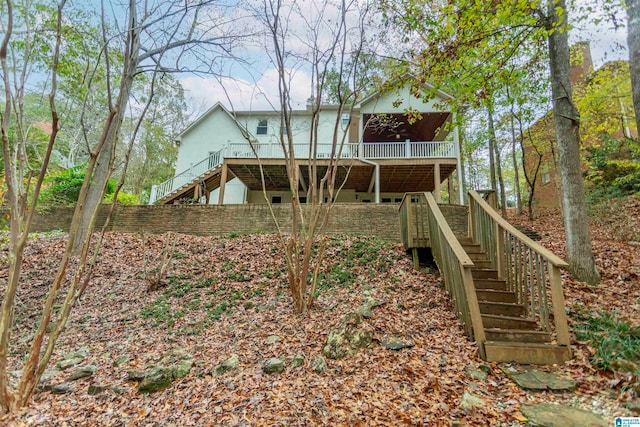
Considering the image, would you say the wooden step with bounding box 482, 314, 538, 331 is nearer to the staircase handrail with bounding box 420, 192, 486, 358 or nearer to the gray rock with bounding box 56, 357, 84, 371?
the staircase handrail with bounding box 420, 192, 486, 358

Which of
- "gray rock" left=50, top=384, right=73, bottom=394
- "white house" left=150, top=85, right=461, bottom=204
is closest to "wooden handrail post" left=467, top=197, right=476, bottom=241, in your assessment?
"white house" left=150, top=85, right=461, bottom=204

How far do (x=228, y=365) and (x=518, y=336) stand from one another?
299cm

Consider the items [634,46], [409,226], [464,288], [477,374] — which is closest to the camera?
[477,374]

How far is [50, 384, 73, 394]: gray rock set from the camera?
304 cm

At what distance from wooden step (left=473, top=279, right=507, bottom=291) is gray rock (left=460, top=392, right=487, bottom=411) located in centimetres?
186

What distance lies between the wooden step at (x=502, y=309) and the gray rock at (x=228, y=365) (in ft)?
9.43

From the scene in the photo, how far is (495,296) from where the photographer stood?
3812 mm

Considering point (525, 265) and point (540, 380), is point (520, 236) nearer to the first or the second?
point (525, 265)

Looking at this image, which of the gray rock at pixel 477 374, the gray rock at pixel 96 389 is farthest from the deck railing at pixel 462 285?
the gray rock at pixel 96 389

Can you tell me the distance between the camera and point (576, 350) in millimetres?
2996

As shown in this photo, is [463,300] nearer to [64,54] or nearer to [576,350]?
[576,350]

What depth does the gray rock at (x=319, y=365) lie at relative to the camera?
298 centimetres

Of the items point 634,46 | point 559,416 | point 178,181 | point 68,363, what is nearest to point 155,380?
point 68,363

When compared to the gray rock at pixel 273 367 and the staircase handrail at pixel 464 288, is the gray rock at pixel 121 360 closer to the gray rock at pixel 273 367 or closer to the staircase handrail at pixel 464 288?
the gray rock at pixel 273 367
